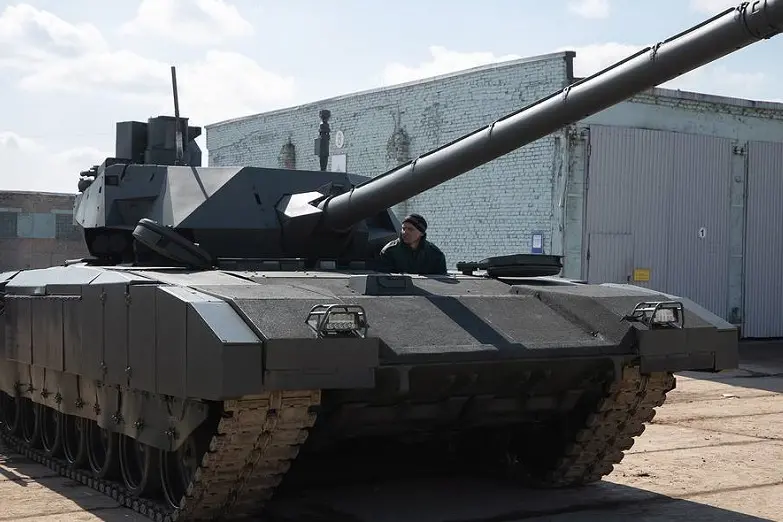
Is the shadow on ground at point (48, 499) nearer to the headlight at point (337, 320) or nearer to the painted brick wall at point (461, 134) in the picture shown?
the headlight at point (337, 320)

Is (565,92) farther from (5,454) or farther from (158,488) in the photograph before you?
(5,454)

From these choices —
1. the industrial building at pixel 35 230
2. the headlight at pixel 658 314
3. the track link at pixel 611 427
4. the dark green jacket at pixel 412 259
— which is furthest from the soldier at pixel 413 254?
the industrial building at pixel 35 230

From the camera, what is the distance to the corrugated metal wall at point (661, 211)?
58.3ft

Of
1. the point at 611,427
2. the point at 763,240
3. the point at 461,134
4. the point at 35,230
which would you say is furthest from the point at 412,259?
the point at 35,230

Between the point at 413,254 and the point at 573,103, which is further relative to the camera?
the point at 413,254

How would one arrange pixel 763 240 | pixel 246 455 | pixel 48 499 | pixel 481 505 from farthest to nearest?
1. pixel 763 240
2. pixel 48 499
3. pixel 481 505
4. pixel 246 455

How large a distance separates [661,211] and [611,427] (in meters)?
11.3

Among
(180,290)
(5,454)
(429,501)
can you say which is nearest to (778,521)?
(429,501)

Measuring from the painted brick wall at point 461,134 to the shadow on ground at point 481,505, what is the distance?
10.1 m

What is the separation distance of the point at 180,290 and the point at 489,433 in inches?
120

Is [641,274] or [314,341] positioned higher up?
[314,341]

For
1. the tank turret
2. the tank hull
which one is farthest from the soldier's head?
the tank hull

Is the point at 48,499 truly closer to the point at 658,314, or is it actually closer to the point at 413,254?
the point at 413,254

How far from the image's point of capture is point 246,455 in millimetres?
6230
